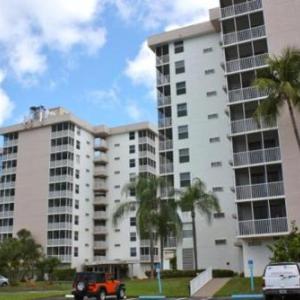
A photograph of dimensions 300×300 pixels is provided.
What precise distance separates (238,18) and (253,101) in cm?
→ 947

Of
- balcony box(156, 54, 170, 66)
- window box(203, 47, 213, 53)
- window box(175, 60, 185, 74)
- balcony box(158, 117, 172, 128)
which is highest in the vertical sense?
balcony box(156, 54, 170, 66)

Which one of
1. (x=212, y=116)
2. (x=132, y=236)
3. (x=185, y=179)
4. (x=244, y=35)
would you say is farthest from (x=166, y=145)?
(x=132, y=236)

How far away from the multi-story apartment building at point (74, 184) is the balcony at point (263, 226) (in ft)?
131

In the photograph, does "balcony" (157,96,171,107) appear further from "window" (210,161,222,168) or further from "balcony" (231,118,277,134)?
"balcony" (231,118,277,134)

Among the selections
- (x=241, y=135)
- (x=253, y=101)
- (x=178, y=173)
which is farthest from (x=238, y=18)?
(x=178, y=173)

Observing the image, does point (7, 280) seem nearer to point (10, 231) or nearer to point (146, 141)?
point (10, 231)

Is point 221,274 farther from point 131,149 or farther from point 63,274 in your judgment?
point 131,149

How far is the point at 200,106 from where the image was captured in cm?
5900

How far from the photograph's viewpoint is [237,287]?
33594 mm

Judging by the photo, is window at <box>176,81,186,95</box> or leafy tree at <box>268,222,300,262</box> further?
window at <box>176,81,186,95</box>

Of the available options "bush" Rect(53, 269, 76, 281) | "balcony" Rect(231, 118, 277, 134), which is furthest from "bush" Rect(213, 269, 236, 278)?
"bush" Rect(53, 269, 76, 281)

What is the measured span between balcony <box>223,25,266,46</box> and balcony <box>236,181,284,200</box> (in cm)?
1472

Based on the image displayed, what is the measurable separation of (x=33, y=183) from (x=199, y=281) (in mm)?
56892

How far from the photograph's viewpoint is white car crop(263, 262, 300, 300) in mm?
21938
